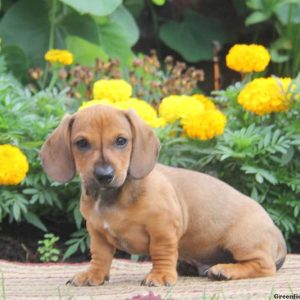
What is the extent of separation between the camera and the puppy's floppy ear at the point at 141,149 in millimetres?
3779

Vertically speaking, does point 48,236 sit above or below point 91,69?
below

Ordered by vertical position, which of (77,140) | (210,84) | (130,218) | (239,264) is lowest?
(210,84)

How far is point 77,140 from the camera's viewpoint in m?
3.71

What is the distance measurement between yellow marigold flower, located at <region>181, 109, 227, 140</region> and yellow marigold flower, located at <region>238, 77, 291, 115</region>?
17 cm

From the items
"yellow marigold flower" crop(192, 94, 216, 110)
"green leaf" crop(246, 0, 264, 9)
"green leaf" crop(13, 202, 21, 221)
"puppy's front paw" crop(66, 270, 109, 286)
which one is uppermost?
"green leaf" crop(246, 0, 264, 9)

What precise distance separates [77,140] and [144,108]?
Result: 159 cm

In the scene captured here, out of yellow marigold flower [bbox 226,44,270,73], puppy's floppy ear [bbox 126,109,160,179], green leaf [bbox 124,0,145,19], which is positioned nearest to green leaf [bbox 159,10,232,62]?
green leaf [bbox 124,0,145,19]

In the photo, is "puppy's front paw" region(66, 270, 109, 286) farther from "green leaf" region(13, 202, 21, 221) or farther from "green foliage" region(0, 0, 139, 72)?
"green foliage" region(0, 0, 139, 72)

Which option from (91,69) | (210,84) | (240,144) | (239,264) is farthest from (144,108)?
(210,84)

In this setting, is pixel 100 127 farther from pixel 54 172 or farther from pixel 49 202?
pixel 49 202

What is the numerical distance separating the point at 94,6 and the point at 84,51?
0.40 metres

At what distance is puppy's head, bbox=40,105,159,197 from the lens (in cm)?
364

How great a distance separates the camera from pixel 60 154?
3.84 meters

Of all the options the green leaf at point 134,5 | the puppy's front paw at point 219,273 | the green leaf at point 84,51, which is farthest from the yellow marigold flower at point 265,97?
the green leaf at point 134,5
